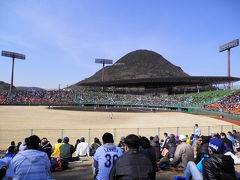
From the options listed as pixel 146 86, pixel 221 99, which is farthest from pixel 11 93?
pixel 221 99

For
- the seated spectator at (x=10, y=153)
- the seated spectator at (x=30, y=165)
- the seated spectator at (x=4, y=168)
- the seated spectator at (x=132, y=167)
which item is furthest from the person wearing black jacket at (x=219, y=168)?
the seated spectator at (x=10, y=153)

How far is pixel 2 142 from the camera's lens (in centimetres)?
1541

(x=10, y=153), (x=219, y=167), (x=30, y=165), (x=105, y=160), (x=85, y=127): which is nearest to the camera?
(x=219, y=167)

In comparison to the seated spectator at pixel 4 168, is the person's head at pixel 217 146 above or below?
above

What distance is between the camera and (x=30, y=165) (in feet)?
10.4

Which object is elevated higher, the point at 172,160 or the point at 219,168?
the point at 219,168

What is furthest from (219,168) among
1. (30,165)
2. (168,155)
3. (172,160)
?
(168,155)

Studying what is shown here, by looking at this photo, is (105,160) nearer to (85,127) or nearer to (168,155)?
(168,155)

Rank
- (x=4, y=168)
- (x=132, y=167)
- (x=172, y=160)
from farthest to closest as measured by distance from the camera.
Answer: (x=172, y=160) < (x=4, y=168) < (x=132, y=167)

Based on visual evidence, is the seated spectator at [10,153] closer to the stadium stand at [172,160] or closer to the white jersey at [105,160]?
the stadium stand at [172,160]

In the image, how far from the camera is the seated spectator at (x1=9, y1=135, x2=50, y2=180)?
10.2 feet

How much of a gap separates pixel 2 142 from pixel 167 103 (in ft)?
191

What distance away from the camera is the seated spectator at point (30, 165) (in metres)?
3.12

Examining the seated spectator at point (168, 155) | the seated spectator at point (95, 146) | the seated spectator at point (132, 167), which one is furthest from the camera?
the seated spectator at point (95, 146)
